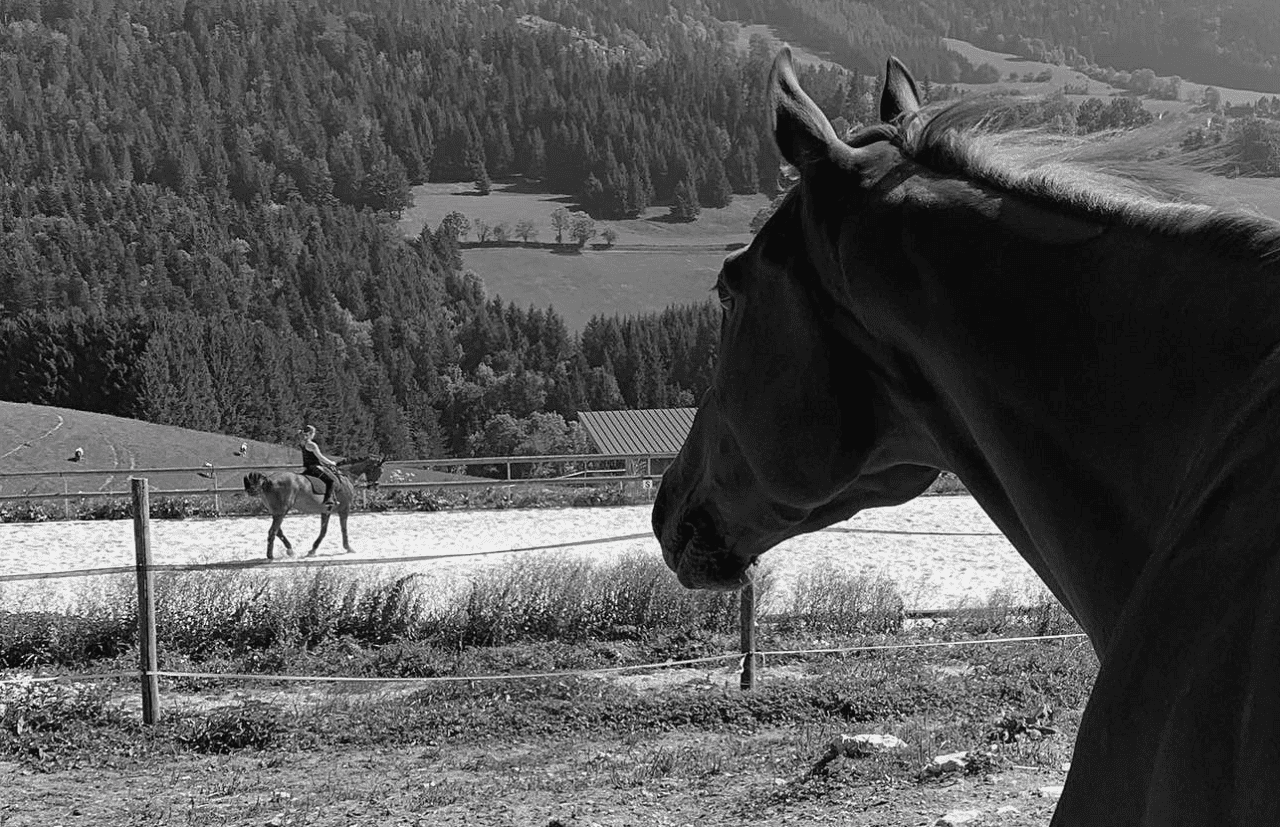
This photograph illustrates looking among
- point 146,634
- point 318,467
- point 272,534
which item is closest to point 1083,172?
point 146,634

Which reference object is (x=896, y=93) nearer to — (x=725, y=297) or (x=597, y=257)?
(x=725, y=297)

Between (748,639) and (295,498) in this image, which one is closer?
(748,639)

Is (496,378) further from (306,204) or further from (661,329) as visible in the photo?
(306,204)

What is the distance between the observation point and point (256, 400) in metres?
69.8

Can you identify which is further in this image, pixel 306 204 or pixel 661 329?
pixel 306 204

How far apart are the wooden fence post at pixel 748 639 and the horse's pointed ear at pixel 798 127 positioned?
20.9 ft

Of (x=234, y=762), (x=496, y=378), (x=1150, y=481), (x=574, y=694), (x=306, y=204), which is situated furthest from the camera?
(x=306, y=204)

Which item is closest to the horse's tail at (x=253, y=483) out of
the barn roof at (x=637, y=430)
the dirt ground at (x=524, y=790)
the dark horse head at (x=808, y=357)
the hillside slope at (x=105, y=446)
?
the dirt ground at (x=524, y=790)

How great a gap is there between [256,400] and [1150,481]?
235 ft

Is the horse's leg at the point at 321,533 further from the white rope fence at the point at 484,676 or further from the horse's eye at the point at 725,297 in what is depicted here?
the horse's eye at the point at 725,297

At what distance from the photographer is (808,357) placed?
1.85 m

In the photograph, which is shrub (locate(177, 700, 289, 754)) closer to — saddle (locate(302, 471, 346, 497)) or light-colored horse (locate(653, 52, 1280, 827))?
light-colored horse (locate(653, 52, 1280, 827))

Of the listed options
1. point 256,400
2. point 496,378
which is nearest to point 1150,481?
point 256,400

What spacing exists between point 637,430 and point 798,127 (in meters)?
48.4
